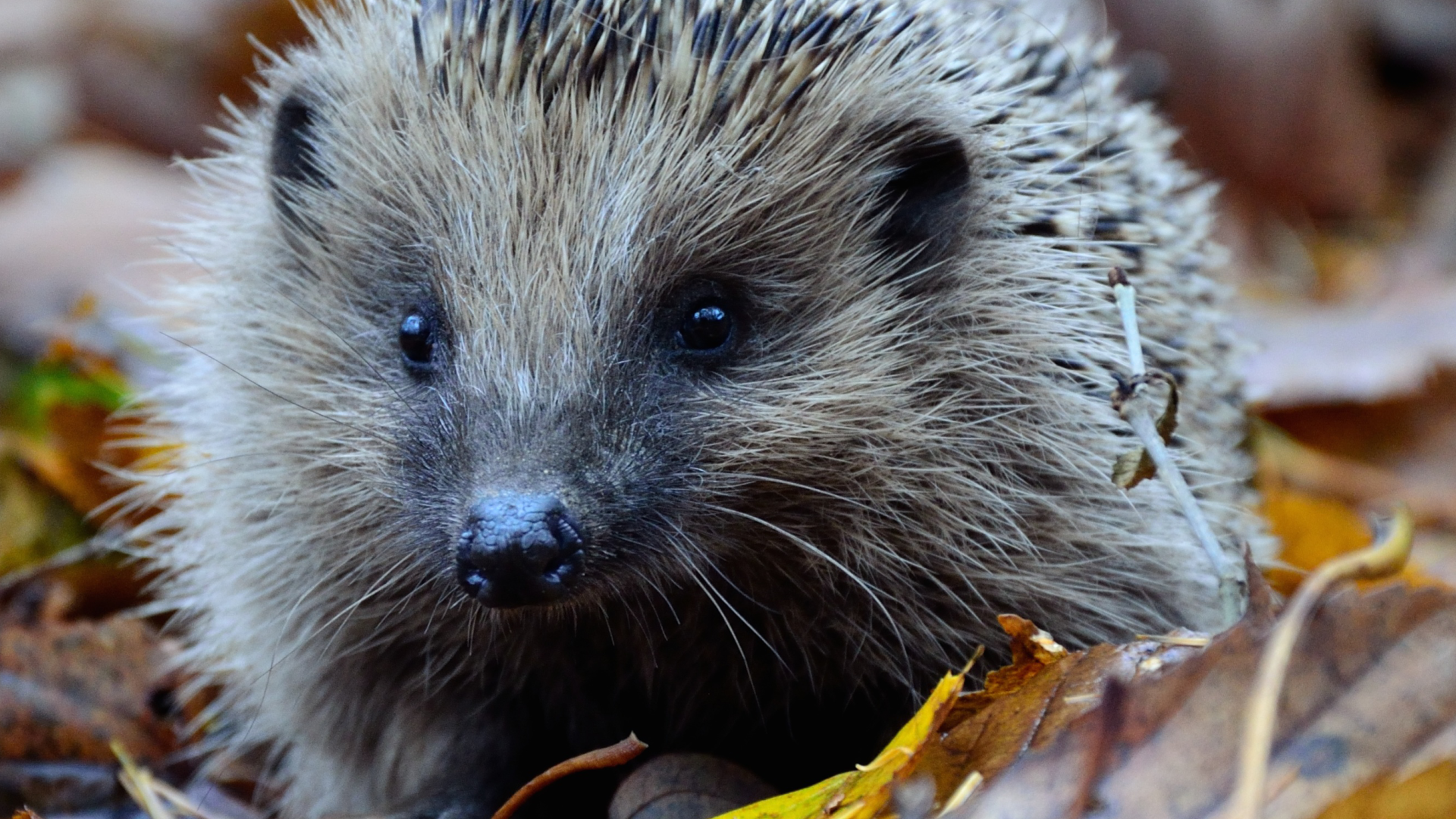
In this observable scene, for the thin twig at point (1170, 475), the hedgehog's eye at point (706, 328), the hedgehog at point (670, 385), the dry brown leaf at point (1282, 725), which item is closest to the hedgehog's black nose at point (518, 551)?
the hedgehog at point (670, 385)

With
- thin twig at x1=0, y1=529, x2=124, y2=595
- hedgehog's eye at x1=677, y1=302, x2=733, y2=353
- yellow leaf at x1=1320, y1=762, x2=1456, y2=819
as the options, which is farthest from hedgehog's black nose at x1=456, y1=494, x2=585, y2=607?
thin twig at x1=0, y1=529, x2=124, y2=595

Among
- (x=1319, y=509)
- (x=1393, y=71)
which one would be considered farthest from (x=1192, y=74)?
(x=1319, y=509)

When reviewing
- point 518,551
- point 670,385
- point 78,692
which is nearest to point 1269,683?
point 518,551

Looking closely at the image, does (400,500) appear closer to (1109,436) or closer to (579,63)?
(579,63)

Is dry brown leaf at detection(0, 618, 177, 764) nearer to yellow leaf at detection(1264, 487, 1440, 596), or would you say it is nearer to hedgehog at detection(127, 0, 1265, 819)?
hedgehog at detection(127, 0, 1265, 819)

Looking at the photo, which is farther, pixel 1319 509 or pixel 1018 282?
pixel 1319 509

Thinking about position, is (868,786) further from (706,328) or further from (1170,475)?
(706,328)
